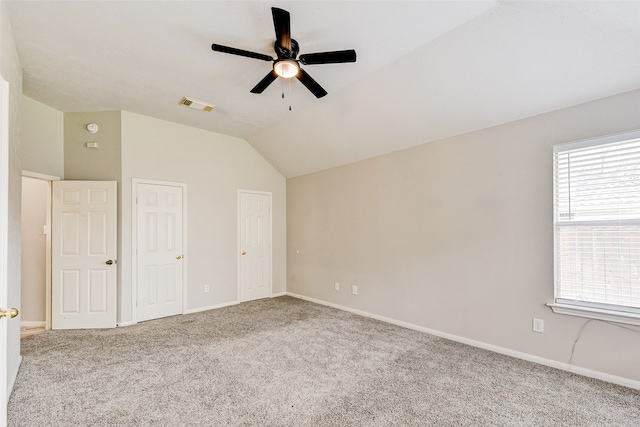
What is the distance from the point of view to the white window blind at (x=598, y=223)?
253cm

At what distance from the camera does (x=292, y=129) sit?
4.70 m

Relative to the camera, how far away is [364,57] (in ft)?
9.48

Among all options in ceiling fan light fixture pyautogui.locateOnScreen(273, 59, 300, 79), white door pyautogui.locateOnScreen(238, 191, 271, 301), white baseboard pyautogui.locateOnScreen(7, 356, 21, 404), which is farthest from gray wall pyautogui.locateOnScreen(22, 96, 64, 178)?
ceiling fan light fixture pyautogui.locateOnScreen(273, 59, 300, 79)

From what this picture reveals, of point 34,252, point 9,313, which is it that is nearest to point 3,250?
point 9,313

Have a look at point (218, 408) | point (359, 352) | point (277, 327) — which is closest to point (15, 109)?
point (218, 408)

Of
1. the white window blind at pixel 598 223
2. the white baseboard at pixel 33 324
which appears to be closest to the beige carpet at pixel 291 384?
the white baseboard at pixel 33 324

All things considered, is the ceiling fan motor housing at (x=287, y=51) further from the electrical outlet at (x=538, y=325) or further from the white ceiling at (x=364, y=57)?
the electrical outlet at (x=538, y=325)

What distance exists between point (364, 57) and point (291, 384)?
3069 mm

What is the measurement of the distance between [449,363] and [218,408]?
7.09 feet

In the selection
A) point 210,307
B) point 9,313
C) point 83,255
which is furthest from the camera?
point 210,307

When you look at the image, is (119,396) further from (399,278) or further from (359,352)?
(399,278)

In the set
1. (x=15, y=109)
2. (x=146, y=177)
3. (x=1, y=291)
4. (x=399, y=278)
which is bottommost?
(x=399, y=278)

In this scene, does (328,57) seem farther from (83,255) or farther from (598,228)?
(83,255)

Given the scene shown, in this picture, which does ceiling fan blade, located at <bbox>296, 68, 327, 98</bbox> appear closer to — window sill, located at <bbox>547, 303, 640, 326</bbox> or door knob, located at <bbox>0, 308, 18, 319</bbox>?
door knob, located at <bbox>0, 308, 18, 319</bbox>
